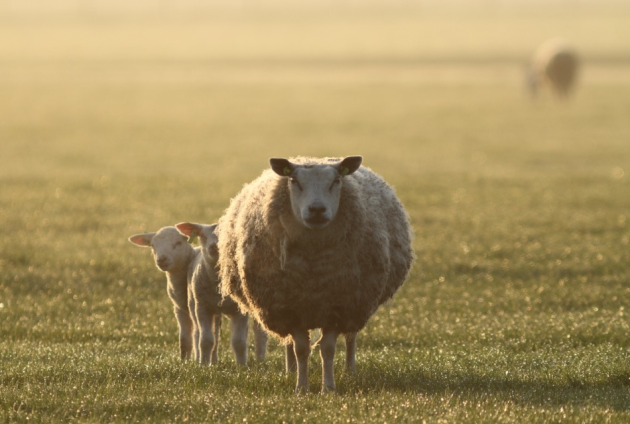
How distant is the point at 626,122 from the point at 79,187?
77.8ft

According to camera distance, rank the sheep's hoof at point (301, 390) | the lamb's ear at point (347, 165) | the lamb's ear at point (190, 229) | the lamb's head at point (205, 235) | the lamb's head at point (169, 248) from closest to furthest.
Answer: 1. the sheep's hoof at point (301, 390)
2. the lamb's ear at point (347, 165)
3. the lamb's head at point (205, 235)
4. the lamb's ear at point (190, 229)
5. the lamb's head at point (169, 248)

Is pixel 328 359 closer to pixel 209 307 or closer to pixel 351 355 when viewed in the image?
pixel 351 355

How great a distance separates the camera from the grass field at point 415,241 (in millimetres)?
7512

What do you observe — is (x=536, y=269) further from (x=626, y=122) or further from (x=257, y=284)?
(x=626, y=122)

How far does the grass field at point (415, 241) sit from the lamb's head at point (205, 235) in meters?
0.98

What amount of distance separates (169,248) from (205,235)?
378 mm

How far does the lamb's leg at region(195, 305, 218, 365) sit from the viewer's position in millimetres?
8703

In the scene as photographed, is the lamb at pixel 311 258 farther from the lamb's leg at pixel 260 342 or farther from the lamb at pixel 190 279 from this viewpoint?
the lamb's leg at pixel 260 342

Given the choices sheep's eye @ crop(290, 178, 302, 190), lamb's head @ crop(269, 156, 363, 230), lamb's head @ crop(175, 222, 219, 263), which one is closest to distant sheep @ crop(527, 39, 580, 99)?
lamb's head @ crop(175, 222, 219, 263)

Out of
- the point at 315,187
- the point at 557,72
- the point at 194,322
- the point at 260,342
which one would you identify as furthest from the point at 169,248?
the point at 557,72

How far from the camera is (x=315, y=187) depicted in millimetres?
7633

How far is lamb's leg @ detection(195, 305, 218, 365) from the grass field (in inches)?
9.4

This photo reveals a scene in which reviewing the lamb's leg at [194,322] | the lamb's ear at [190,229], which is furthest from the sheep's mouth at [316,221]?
the lamb's leg at [194,322]

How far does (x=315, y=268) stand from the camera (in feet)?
25.5
